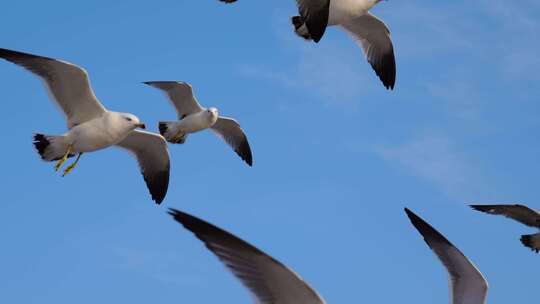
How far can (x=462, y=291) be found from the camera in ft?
28.5

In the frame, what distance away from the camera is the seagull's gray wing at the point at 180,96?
15.6 metres

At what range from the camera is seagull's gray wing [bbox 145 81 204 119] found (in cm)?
1562

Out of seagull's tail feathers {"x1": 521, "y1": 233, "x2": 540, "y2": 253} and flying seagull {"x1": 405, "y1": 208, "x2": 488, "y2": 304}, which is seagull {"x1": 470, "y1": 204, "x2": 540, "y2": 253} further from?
flying seagull {"x1": 405, "y1": 208, "x2": 488, "y2": 304}

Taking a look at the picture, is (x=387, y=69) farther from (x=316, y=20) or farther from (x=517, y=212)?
(x=316, y=20)

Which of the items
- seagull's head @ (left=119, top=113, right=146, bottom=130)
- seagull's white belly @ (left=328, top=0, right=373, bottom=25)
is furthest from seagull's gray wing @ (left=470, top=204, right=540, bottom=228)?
seagull's head @ (left=119, top=113, right=146, bottom=130)

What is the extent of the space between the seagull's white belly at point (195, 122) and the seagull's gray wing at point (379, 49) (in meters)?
2.97

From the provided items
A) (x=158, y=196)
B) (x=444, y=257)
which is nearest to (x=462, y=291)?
(x=444, y=257)

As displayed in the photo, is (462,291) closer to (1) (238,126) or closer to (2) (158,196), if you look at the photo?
(2) (158,196)

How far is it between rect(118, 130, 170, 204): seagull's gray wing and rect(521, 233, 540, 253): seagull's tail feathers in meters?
5.85

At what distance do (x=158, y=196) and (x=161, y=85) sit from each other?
2.35m

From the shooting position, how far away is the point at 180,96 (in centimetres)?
1590

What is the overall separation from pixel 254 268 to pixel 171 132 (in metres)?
10.5

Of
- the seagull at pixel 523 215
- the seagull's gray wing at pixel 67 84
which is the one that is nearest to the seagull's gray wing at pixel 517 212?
the seagull at pixel 523 215

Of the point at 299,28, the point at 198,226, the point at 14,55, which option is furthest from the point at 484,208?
the point at 198,226
